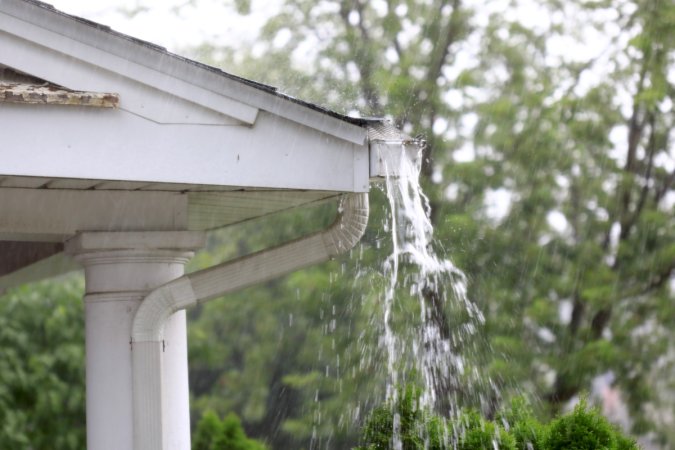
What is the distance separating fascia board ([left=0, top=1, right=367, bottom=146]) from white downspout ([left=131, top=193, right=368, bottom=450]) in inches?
43.9

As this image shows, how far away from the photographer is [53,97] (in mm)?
3662

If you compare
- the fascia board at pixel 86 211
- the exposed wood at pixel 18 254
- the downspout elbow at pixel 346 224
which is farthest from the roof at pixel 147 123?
the exposed wood at pixel 18 254

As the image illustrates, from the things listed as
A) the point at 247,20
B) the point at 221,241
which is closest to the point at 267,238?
the point at 221,241

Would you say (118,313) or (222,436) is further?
(222,436)

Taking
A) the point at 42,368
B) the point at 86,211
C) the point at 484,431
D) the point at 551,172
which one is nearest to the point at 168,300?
the point at 86,211

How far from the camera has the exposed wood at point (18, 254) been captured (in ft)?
22.5

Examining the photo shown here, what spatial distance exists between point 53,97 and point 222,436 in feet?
29.6

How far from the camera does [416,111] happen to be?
12703 millimetres

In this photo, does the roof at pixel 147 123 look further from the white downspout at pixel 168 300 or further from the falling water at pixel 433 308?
the falling water at pixel 433 308

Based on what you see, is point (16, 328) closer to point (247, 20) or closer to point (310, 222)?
point (310, 222)

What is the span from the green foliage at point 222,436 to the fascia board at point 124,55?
27.9 ft

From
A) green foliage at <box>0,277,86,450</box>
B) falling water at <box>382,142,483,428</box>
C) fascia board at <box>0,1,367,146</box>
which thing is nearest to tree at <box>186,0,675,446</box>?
falling water at <box>382,142,483,428</box>

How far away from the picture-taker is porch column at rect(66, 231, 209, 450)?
186 inches

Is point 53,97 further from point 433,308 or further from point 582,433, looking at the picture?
point 433,308
